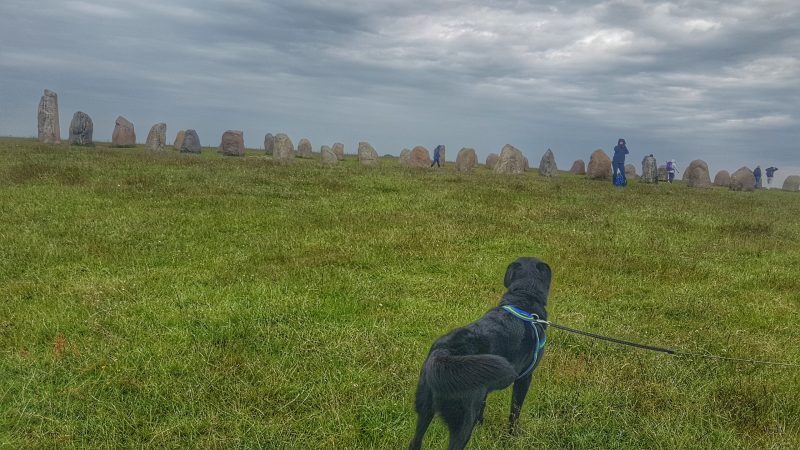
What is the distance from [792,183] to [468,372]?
207 feet

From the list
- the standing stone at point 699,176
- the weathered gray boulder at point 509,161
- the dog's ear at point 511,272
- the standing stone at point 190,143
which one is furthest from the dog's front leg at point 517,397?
the standing stone at point 190,143

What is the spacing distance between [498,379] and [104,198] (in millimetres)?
17539

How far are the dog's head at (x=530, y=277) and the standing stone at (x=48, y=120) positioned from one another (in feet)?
156

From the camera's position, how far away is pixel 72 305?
847 centimetres

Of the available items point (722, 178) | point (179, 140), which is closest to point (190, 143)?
point (179, 140)

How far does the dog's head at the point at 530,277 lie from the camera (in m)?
4.99

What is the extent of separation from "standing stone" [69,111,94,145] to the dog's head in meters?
50.6

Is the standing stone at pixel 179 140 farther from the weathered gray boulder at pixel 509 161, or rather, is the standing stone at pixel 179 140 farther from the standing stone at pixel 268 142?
the weathered gray boulder at pixel 509 161

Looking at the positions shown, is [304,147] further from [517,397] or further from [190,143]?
[517,397]

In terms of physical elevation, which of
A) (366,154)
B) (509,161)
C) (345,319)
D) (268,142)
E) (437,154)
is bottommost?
(345,319)

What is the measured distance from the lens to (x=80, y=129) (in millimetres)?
46562

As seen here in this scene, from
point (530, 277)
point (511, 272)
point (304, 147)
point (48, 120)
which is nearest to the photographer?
point (530, 277)

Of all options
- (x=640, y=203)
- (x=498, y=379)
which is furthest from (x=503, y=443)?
(x=640, y=203)

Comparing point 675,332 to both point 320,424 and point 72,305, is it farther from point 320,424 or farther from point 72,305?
point 72,305
